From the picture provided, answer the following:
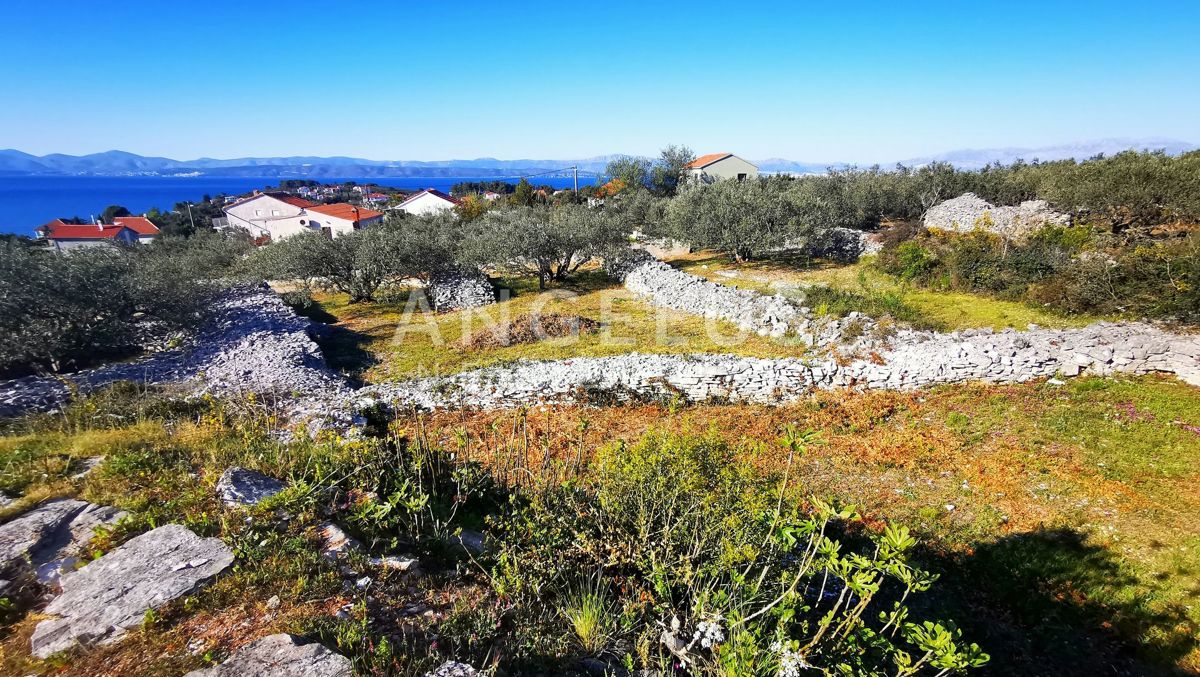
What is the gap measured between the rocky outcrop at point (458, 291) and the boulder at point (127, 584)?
15591 mm

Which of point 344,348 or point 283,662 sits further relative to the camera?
point 344,348

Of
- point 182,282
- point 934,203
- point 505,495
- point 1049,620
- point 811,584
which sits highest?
point 934,203

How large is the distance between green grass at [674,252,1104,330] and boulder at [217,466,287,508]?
1373 cm

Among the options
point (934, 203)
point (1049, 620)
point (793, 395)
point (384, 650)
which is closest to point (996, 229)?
point (934, 203)

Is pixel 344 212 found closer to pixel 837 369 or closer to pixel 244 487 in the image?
pixel 837 369

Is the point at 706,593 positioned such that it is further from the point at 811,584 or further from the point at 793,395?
the point at 793,395

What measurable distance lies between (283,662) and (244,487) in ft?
7.14

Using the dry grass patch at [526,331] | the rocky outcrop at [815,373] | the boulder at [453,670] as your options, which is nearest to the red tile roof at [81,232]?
the dry grass patch at [526,331]

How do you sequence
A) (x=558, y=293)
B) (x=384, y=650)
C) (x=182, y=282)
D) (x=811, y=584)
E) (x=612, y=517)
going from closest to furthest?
(x=384, y=650), (x=612, y=517), (x=811, y=584), (x=182, y=282), (x=558, y=293)

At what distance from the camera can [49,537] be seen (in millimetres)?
3473

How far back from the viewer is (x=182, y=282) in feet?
43.4

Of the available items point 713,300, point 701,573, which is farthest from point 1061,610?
point 713,300

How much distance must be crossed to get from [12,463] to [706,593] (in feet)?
21.3

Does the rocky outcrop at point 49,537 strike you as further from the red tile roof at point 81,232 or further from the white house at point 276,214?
the red tile roof at point 81,232
